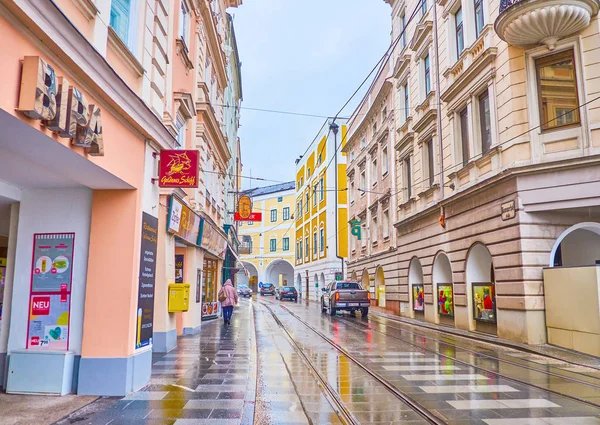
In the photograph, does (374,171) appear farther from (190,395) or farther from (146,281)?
(190,395)

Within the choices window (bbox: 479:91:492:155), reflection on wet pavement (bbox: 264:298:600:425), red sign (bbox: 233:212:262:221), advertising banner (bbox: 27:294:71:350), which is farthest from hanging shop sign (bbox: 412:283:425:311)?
advertising banner (bbox: 27:294:71:350)

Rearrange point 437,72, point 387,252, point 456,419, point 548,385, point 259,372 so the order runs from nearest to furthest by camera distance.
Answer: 1. point 456,419
2. point 548,385
3. point 259,372
4. point 437,72
5. point 387,252

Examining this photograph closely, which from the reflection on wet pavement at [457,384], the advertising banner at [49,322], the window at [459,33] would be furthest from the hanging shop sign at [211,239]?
the window at [459,33]

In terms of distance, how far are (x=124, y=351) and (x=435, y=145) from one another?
51.7 feet

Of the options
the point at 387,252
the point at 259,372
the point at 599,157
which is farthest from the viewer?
the point at 387,252

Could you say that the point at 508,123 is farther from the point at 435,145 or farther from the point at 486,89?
the point at 435,145

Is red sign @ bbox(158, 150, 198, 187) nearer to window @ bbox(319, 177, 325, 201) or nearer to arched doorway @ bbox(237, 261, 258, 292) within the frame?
window @ bbox(319, 177, 325, 201)

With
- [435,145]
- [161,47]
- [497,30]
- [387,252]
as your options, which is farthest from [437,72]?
[161,47]

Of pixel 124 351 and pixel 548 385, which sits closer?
pixel 124 351

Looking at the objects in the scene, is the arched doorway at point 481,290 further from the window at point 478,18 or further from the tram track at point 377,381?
the window at point 478,18

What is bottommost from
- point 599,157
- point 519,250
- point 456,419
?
point 456,419

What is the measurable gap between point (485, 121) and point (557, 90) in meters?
2.86

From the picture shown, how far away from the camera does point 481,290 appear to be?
16.2 m

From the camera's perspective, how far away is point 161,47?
9438 mm
